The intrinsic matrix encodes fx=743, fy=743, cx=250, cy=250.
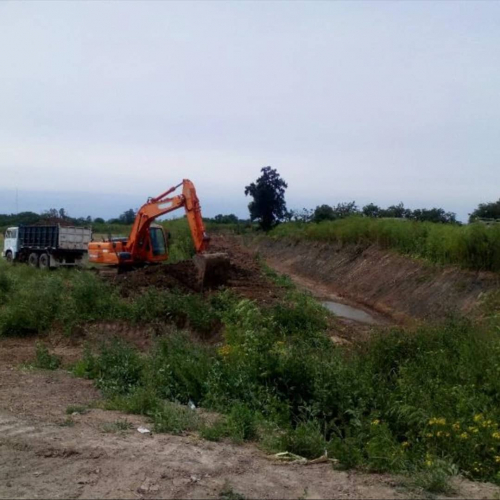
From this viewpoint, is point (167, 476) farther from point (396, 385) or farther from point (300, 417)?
point (396, 385)

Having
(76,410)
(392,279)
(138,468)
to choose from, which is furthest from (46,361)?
(392,279)

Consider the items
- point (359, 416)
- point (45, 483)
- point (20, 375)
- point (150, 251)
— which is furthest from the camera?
point (150, 251)

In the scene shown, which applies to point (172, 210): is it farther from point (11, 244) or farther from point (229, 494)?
point (229, 494)

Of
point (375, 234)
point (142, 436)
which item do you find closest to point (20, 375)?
point (142, 436)

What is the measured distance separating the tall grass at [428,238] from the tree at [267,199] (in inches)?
757

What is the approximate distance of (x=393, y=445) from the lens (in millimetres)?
7691

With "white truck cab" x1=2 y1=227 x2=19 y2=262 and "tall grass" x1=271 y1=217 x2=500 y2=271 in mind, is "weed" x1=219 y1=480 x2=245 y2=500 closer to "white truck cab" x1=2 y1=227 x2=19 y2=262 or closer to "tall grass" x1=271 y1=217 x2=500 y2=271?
"tall grass" x1=271 y1=217 x2=500 y2=271

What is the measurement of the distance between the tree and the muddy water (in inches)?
1428

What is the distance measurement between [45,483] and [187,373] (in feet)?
14.8

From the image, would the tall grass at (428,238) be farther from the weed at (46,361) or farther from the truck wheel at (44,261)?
the truck wheel at (44,261)

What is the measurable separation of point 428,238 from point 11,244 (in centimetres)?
1942

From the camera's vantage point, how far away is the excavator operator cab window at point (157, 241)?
1121 inches

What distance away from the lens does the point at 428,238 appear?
94.3ft

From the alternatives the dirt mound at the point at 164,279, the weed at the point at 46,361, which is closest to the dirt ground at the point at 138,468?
the weed at the point at 46,361
